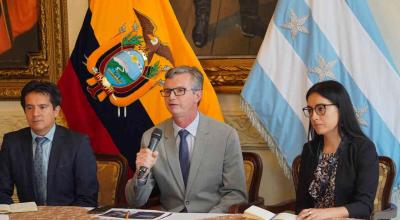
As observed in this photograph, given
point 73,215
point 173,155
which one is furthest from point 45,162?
point 73,215

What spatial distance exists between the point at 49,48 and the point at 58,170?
1.48 metres

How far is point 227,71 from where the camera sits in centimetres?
400

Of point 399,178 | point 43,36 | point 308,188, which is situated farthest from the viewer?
point 43,36

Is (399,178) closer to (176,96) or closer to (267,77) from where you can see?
(267,77)

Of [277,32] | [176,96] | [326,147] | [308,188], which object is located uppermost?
[277,32]

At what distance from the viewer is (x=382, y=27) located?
146 inches

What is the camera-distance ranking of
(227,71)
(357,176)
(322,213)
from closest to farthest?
(322,213), (357,176), (227,71)

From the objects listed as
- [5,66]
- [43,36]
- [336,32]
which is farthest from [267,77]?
[5,66]

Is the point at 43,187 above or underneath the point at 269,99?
underneath

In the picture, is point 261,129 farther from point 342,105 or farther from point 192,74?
point 342,105

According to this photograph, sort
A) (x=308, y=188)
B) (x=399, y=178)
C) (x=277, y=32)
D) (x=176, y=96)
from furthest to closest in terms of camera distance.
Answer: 1. (x=277, y=32)
2. (x=399, y=178)
3. (x=176, y=96)
4. (x=308, y=188)

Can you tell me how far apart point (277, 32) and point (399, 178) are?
1123 mm

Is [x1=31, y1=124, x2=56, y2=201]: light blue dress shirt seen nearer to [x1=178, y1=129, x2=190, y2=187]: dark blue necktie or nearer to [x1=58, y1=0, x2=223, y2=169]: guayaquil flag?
[x1=58, y1=0, x2=223, y2=169]: guayaquil flag

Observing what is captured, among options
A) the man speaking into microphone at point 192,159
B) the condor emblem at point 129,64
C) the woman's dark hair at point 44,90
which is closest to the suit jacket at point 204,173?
the man speaking into microphone at point 192,159
